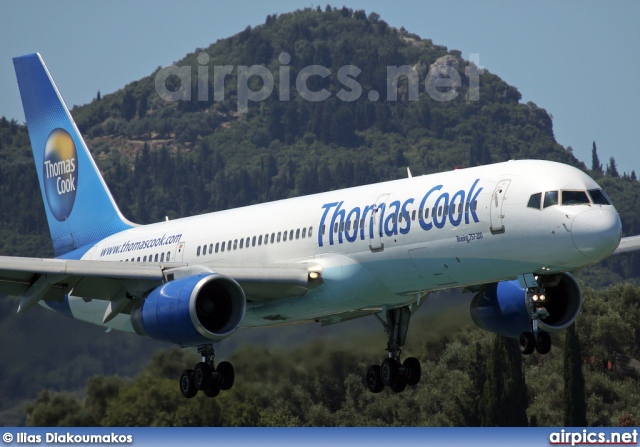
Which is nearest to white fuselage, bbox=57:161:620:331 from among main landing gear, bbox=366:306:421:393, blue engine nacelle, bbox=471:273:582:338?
main landing gear, bbox=366:306:421:393

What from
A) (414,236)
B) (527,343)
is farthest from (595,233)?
(414,236)

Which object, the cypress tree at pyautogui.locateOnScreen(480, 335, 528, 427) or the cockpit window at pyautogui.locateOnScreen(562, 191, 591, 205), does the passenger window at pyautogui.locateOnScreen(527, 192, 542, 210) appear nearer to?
the cockpit window at pyautogui.locateOnScreen(562, 191, 591, 205)

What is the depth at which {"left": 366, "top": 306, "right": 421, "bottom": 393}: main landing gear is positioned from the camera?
34438 mm

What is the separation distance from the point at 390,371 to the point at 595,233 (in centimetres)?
902

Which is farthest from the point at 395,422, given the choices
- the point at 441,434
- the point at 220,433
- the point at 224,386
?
the point at 224,386

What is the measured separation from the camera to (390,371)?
34406 mm

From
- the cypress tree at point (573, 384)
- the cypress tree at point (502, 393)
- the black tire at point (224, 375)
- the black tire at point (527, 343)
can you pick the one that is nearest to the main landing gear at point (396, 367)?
the black tire at point (224, 375)

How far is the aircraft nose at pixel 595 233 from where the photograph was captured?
2725 centimetres

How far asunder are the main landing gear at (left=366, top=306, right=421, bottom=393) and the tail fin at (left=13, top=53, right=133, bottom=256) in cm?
1106

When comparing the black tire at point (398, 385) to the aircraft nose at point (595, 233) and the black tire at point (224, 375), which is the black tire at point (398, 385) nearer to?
the black tire at point (224, 375)

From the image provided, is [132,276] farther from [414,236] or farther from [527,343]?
[527,343]

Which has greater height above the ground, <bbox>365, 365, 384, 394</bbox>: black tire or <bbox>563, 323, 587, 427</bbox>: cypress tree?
<bbox>365, 365, 384, 394</bbox>: black tire

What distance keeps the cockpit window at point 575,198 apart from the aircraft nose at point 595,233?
0.49 meters

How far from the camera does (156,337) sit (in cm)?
3088
